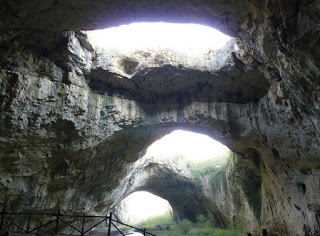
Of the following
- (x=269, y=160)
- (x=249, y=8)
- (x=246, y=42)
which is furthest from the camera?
(x=269, y=160)

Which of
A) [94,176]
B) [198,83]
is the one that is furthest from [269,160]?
[94,176]

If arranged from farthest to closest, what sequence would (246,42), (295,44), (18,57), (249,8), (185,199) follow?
1. (185,199)
2. (18,57)
3. (246,42)
4. (249,8)
5. (295,44)

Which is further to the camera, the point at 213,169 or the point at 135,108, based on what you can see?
the point at 213,169

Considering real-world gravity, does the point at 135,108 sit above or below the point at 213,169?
above

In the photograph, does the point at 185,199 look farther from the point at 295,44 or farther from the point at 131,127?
the point at 295,44

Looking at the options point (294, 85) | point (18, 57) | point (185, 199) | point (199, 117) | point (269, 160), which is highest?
point (18, 57)

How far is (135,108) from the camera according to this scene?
11.7 meters

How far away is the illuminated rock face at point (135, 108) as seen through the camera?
6.57m

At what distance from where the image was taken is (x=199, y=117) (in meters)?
11.9

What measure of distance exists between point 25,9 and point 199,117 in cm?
783

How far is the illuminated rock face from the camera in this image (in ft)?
21.6

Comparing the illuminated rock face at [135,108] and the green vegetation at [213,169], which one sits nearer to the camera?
the illuminated rock face at [135,108]

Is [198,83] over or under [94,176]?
over

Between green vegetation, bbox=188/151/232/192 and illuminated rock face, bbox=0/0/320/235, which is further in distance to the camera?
Result: green vegetation, bbox=188/151/232/192
